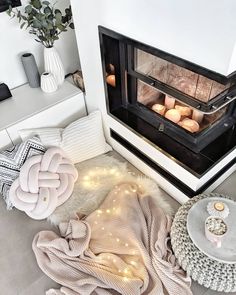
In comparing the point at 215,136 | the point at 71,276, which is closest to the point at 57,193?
the point at 71,276

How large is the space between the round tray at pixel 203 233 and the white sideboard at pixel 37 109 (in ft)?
3.57

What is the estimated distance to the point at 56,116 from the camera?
190cm

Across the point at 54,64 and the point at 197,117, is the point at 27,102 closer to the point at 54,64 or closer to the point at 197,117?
the point at 54,64

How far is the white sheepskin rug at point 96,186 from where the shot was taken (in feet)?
5.25

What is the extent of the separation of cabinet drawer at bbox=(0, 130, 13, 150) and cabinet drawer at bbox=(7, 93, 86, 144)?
22 mm

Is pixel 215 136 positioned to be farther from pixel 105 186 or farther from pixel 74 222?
pixel 74 222

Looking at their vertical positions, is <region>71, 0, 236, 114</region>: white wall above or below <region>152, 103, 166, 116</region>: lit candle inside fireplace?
above

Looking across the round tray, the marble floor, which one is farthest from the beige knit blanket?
the round tray

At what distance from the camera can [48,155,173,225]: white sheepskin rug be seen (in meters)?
1.60

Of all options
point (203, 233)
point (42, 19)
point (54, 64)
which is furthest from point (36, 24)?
point (203, 233)

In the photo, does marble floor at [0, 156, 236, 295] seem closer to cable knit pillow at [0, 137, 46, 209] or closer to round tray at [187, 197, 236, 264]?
cable knit pillow at [0, 137, 46, 209]

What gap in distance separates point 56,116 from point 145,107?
633 mm

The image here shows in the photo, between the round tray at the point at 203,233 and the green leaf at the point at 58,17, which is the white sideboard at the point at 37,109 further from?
the round tray at the point at 203,233

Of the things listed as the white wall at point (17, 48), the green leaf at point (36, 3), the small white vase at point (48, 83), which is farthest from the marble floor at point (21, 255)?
the green leaf at point (36, 3)
